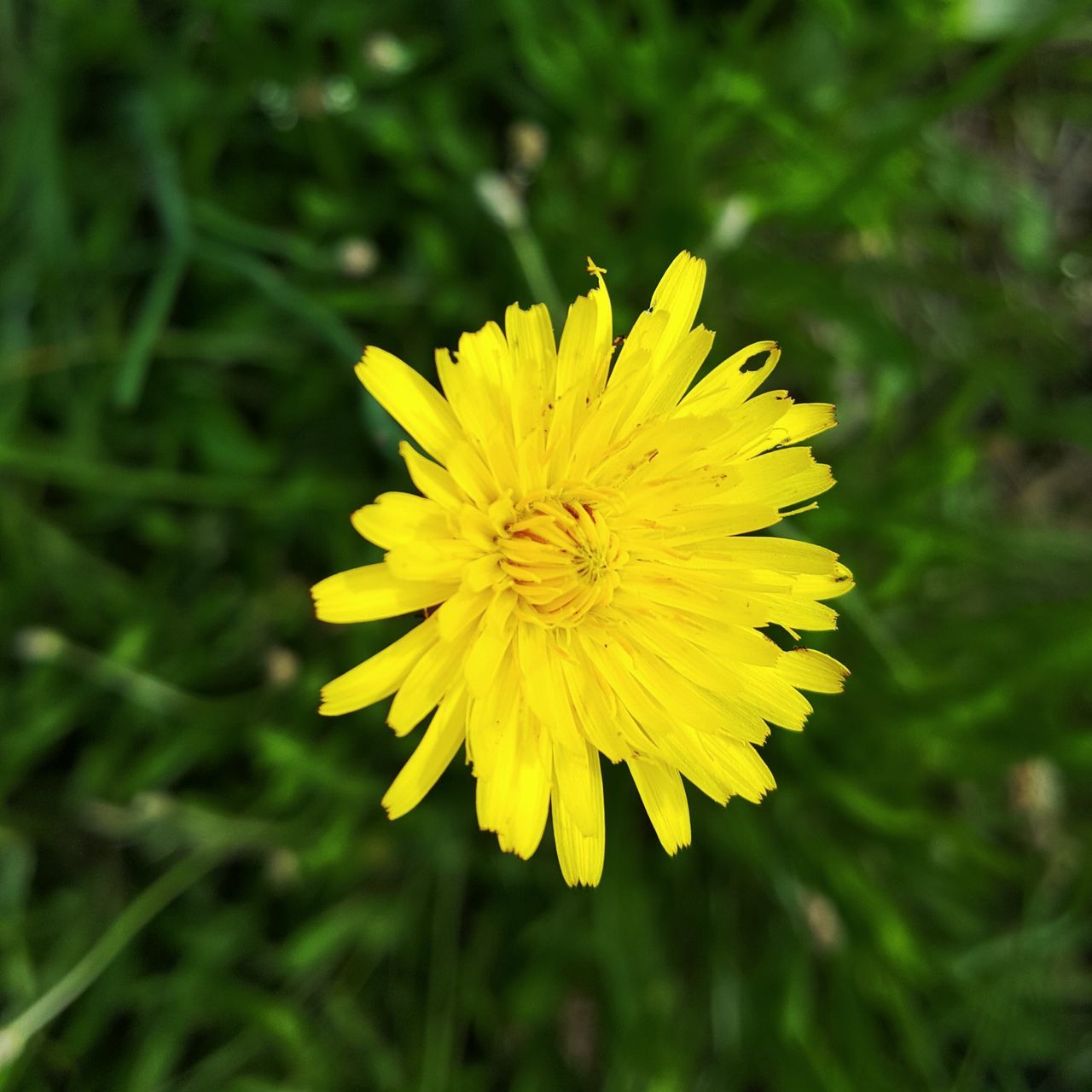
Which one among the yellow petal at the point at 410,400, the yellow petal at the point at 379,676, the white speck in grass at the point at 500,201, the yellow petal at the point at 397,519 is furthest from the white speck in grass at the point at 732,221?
the yellow petal at the point at 379,676

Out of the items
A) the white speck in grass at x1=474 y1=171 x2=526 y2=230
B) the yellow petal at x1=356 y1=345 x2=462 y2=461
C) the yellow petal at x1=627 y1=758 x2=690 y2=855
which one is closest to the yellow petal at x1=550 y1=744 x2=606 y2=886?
the yellow petal at x1=627 y1=758 x2=690 y2=855

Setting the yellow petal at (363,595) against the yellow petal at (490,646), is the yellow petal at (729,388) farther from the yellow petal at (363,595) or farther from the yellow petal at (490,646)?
the yellow petal at (363,595)

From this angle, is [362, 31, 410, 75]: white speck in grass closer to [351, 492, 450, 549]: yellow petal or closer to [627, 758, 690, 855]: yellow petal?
[351, 492, 450, 549]: yellow petal

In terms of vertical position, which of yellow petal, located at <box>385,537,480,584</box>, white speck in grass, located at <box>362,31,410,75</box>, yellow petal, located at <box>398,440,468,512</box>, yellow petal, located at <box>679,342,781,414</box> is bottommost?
yellow petal, located at <box>385,537,480,584</box>

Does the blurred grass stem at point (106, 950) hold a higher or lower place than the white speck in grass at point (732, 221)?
lower

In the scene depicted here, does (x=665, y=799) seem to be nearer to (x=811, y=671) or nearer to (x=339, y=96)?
(x=811, y=671)

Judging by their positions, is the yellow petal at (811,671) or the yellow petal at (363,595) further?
the yellow petal at (811,671)

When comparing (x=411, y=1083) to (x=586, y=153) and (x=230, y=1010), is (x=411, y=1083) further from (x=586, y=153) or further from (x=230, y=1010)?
(x=586, y=153)

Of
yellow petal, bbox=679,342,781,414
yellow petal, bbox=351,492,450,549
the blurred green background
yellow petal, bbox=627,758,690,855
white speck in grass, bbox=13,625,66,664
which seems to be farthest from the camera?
the blurred green background

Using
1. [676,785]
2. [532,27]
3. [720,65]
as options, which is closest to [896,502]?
[676,785]

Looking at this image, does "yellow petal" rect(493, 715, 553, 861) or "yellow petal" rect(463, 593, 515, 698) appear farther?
"yellow petal" rect(493, 715, 553, 861)
